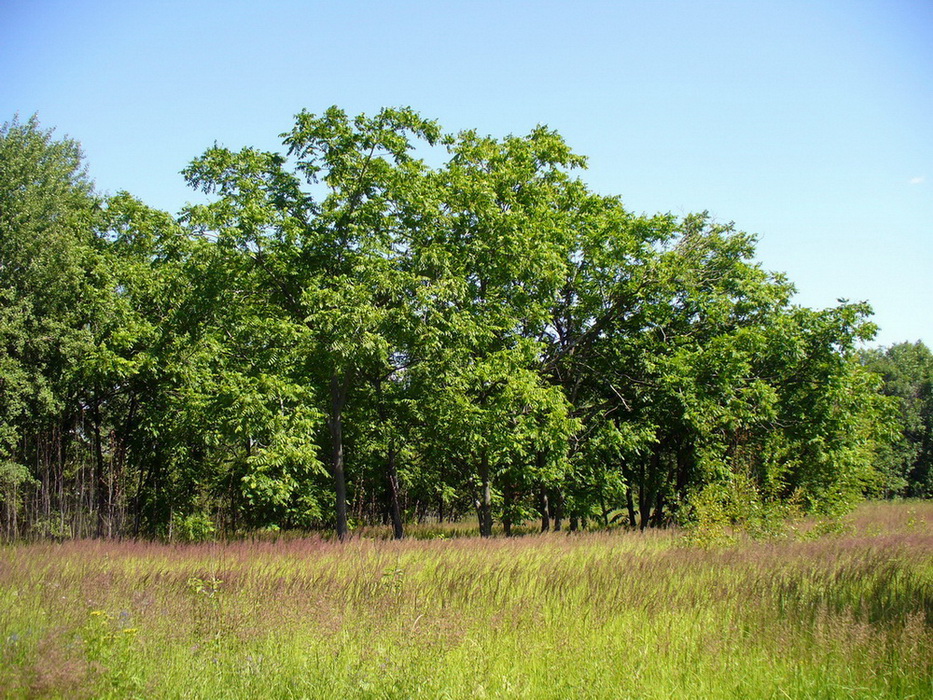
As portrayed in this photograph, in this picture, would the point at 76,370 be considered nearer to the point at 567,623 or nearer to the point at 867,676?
the point at 567,623

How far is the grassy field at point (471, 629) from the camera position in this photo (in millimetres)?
5277

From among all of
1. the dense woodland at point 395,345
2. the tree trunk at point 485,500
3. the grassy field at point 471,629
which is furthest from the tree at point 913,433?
the grassy field at point 471,629

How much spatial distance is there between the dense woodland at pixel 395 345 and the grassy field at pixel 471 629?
4.24 metres

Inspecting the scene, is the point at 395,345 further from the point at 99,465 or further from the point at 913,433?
the point at 913,433

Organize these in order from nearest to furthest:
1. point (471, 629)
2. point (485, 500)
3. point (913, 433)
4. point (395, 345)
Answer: point (471, 629) < point (395, 345) < point (485, 500) < point (913, 433)

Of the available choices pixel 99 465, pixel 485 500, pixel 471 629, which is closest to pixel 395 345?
pixel 485 500

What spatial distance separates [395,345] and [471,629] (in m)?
9.40

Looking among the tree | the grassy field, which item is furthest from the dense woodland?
the tree

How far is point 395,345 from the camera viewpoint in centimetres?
1537

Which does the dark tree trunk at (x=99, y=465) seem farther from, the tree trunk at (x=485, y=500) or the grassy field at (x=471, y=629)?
the grassy field at (x=471, y=629)

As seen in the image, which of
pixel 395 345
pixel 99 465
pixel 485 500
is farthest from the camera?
pixel 99 465

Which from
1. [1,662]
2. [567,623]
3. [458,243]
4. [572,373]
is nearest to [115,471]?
[458,243]

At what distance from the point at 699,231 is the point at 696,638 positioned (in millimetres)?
17701

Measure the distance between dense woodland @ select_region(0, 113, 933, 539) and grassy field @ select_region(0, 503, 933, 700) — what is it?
424 centimetres
